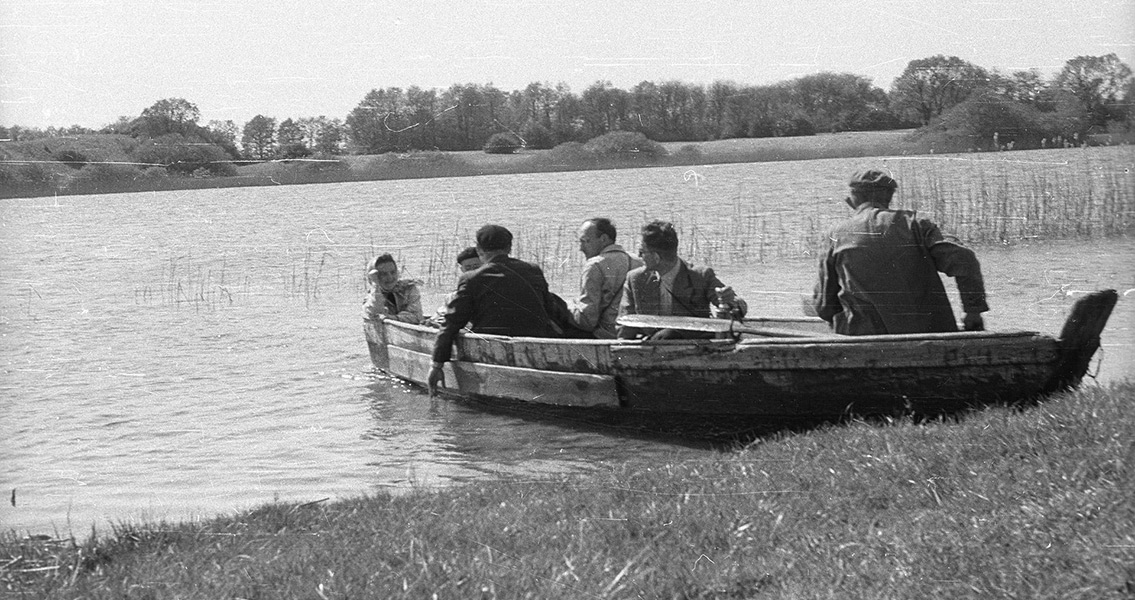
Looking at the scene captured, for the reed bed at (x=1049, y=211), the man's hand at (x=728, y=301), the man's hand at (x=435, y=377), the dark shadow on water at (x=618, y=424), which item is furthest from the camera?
the reed bed at (x=1049, y=211)

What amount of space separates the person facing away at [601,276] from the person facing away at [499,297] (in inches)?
14.4

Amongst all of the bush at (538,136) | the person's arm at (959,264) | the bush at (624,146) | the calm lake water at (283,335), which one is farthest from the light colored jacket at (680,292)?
the bush at (624,146)

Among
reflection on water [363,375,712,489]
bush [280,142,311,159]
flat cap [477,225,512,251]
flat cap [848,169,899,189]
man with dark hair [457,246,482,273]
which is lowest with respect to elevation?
reflection on water [363,375,712,489]

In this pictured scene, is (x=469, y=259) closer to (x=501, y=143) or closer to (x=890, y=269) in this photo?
(x=890, y=269)

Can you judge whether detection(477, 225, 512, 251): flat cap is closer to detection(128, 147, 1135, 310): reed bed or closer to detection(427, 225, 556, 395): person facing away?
detection(427, 225, 556, 395): person facing away

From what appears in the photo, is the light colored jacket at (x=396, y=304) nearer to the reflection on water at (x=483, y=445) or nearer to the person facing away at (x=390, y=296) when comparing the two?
the person facing away at (x=390, y=296)

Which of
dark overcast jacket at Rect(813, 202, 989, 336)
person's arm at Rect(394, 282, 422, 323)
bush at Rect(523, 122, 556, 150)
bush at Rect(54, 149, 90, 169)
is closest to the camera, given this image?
dark overcast jacket at Rect(813, 202, 989, 336)

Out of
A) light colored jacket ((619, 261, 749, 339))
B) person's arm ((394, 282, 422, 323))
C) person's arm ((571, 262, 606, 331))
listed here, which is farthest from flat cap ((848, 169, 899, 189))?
person's arm ((394, 282, 422, 323))

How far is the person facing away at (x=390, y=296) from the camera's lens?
39.6 ft

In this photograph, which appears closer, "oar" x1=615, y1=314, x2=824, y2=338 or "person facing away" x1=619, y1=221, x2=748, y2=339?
"oar" x1=615, y1=314, x2=824, y2=338

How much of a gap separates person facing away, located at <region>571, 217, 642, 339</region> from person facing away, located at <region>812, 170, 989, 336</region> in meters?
2.04

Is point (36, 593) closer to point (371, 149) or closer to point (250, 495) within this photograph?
point (250, 495)

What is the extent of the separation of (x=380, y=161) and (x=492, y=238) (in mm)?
22235

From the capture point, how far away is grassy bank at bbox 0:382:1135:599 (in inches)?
151
